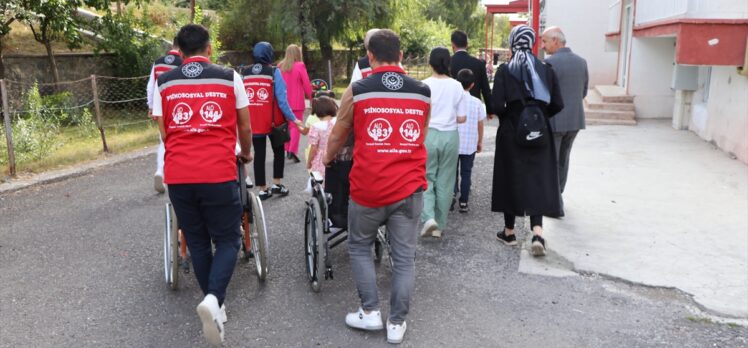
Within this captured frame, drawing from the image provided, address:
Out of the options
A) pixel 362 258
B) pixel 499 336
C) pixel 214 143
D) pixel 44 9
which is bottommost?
pixel 499 336

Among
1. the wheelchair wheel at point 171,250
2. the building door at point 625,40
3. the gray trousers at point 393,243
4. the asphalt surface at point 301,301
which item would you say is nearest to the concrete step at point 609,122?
the building door at point 625,40

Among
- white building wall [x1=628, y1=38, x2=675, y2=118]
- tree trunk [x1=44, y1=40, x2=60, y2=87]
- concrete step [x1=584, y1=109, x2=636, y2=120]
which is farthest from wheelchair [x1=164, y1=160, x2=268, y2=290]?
tree trunk [x1=44, y1=40, x2=60, y2=87]

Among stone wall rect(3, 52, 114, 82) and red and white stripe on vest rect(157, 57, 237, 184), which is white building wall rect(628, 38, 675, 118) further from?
stone wall rect(3, 52, 114, 82)

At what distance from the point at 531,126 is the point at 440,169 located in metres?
0.95

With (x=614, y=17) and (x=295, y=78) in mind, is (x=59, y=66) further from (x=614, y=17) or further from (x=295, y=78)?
(x=614, y=17)

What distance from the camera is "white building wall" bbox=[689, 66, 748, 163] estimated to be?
9.09 metres

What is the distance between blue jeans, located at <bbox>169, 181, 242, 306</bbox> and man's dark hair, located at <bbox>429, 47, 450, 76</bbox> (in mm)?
2351

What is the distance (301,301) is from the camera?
445 centimetres

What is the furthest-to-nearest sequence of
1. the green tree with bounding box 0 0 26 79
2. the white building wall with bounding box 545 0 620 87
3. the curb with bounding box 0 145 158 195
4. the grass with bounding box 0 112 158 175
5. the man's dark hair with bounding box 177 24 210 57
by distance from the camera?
the white building wall with bounding box 545 0 620 87 → the green tree with bounding box 0 0 26 79 → the grass with bounding box 0 112 158 175 → the curb with bounding box 0 145 158 195 → the man's dark hair with bounding box 177 24 210 57

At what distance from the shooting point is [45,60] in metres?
15.0

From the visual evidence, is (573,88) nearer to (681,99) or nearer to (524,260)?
(524,260)

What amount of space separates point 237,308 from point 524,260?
2.39 m

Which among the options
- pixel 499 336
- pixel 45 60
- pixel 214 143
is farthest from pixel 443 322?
pixel 45 60

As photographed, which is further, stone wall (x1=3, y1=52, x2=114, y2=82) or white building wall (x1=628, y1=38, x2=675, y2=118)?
stone wall (x1=3, y1=52, x2=114, y2=82)
